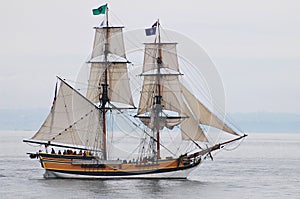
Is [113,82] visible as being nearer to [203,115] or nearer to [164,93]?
[164,93]

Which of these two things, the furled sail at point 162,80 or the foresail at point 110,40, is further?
the foresail at point 110,40

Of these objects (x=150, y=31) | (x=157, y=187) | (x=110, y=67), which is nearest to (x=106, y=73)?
(x=110, y=67)

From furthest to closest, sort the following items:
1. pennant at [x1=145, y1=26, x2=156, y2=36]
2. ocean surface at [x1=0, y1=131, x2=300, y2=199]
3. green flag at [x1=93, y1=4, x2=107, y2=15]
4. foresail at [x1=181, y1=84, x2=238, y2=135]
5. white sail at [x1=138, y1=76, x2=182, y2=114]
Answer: green flag at [x1=93, y1=4, x2=107, y2=15], white sail at [x1=138, y1=76, x2=182, y2=114], pennant at [x1=145, y1=26, x2=156, y2=36], foresail at [x1=181, y1=84, x2=238, y2=135], ocean surface at [x1=0, y1=131, x2=300, y2=199]

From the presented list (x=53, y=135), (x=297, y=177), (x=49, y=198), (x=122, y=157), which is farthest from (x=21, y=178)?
(x=297, y=177)

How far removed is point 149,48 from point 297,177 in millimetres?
22418

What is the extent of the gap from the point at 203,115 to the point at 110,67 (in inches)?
476

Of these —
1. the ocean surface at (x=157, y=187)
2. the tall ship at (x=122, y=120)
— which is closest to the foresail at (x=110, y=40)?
the tall ship at (x=122, y=120)

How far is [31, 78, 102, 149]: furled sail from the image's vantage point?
70.2m

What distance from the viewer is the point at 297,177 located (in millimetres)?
78688

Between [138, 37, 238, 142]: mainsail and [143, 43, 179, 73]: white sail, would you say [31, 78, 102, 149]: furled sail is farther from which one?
[143, 43, 179, 73]: white sail

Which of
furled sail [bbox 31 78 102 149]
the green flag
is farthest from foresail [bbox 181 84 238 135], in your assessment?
the green flag

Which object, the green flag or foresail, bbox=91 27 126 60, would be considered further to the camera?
the green flag

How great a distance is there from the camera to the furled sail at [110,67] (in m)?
74.2

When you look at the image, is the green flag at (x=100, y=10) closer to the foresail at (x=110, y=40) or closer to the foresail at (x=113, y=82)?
the foresail at (x=110, y=40)
